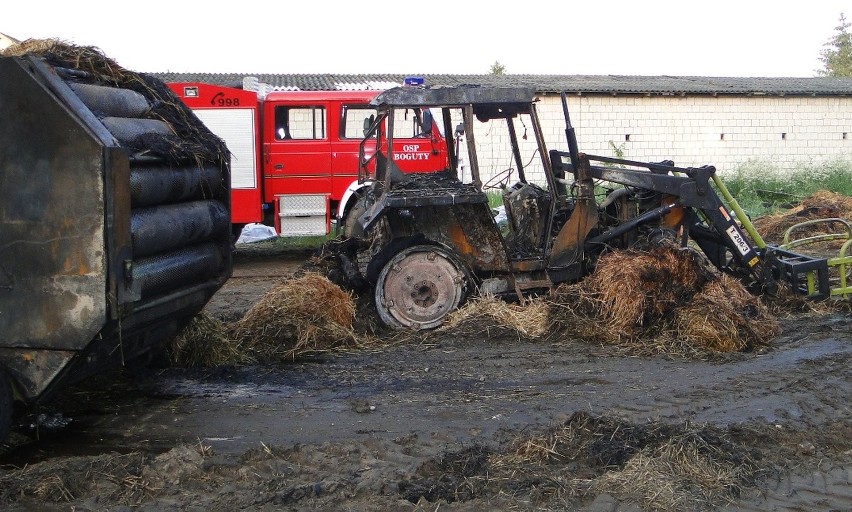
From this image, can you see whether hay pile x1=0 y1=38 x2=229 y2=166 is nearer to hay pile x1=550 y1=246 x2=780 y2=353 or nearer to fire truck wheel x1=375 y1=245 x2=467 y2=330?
fire truck wheel x1=375 y1=245 x2=467 y2=330

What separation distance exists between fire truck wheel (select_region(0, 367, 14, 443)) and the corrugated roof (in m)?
15.8

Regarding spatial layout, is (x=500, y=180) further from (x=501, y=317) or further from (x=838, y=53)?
(x=838, y=53)

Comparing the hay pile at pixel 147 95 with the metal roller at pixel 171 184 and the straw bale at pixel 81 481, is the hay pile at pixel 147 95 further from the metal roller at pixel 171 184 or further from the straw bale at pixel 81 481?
the straw bale at pixel 81 481

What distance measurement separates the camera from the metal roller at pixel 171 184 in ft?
16.5

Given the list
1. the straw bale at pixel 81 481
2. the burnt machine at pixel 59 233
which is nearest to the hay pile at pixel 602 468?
the straw bale at pixel 81 481

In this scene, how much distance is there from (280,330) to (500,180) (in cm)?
295

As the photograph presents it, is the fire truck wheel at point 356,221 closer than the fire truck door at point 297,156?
Yes

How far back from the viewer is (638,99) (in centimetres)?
2166

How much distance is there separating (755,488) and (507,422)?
5.31 ft

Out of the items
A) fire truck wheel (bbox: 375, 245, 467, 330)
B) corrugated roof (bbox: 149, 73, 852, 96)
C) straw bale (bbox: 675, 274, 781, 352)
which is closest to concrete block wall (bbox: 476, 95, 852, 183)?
corrugated roof (bbox: 149, 73, 852, 96)

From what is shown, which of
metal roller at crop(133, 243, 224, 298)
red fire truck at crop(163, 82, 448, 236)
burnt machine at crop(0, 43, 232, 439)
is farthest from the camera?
red fire truck at crop(163, 82, 448, 236)

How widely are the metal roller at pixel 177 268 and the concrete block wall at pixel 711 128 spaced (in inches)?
614

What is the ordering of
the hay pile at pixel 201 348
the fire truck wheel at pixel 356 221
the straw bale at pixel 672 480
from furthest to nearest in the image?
the fire truck wheel at pixel 356 221, the hay pile at pixel 201 348, the straw bale at pixel 672 480

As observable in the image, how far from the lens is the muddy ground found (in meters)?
4.32
